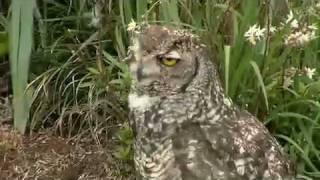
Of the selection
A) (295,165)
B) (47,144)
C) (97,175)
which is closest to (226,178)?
(295,165)

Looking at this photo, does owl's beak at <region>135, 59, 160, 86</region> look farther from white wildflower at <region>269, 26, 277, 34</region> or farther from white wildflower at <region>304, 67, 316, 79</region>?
white wildflower at <region>304, 67, 316, 79</region>

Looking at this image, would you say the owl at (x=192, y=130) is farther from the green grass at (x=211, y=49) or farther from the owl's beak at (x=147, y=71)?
the green grass at (x=211, y=49)

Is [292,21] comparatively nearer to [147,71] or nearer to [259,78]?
[259,78]

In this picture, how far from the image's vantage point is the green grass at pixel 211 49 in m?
3.91

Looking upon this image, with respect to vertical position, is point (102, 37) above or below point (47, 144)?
above

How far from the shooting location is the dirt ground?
4148 mm

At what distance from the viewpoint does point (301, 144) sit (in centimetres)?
392

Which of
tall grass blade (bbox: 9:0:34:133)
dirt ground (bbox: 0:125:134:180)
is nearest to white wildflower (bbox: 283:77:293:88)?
dirt ground (bbox: 0:125:134:180)

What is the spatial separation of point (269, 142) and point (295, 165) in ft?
1.52

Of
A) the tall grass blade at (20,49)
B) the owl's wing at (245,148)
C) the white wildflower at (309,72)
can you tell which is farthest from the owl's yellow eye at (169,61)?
the tall grass blade at (20,49)

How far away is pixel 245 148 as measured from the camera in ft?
10.9

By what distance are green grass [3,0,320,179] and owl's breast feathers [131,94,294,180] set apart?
0.45 metres

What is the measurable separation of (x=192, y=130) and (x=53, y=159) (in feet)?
3.44

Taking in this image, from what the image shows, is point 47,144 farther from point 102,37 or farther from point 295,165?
point 295,165
